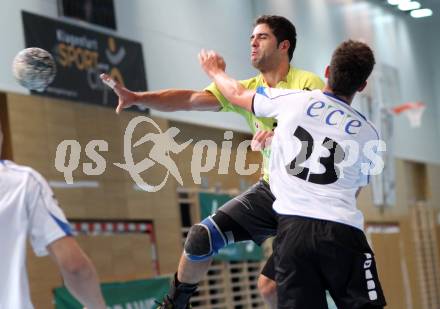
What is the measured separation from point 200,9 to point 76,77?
170 inches

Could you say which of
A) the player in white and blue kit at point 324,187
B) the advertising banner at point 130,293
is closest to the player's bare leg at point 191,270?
the player in white and blue kit at point 324,187

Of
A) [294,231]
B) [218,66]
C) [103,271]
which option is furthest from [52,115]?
[294,231]

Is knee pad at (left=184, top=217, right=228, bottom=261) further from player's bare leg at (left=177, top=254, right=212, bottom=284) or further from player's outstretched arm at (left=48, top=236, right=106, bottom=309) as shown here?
A: player's outstretched arm at (left=48, top=236, right=106, bottom=309)

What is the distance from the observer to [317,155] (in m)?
4.80

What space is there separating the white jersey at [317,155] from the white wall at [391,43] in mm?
13430

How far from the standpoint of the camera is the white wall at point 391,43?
782 inches

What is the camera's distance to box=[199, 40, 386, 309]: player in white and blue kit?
473 centimetres

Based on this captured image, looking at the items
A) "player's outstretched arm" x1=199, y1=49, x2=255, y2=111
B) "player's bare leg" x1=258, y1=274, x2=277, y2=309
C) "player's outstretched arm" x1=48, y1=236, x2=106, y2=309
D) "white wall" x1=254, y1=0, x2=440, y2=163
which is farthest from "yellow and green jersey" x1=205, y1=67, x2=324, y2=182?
"white wall" x1=254, y1=0, x2=440, y2=163

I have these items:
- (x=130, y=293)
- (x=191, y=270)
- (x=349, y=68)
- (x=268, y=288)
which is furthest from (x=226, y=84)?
(x=130, y=293)

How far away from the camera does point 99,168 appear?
13.3 metres

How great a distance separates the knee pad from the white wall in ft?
41.8

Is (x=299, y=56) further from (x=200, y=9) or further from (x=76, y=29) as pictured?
(x=76, y=29)

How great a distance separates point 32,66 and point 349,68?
3.03 metres

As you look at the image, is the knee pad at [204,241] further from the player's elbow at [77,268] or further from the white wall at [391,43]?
the white wall at [391,43]
